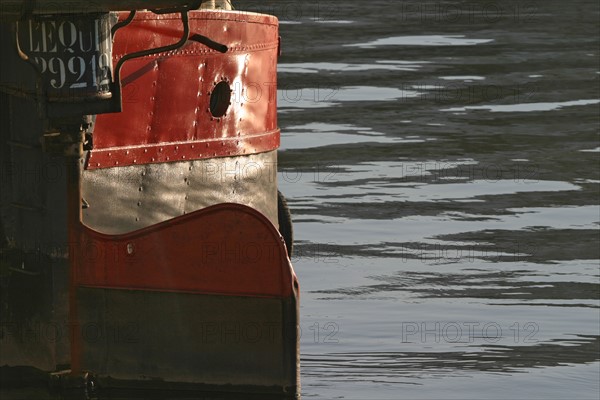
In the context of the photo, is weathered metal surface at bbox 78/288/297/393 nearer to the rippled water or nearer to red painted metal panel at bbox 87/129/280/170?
the rippled water

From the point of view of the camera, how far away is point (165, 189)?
35.8 ft

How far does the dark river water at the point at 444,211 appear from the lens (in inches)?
447

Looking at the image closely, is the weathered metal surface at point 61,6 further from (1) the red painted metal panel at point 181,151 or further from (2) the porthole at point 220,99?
(2) the porthole at point 220,99

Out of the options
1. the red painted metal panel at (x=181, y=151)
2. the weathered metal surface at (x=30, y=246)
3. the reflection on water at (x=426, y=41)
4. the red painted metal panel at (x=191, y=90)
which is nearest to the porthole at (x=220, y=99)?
the red painted metal panel at (x=191, y=90)

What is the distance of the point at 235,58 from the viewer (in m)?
11.4

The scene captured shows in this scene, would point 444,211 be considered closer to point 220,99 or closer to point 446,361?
point 446,361

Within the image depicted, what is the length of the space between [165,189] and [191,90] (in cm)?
68

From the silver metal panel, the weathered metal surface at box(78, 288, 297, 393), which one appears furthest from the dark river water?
the silver metal panel

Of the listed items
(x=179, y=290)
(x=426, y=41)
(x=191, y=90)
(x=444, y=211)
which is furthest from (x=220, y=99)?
(x=426, y=41)

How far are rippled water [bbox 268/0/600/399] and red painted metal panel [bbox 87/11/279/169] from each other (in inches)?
63.9

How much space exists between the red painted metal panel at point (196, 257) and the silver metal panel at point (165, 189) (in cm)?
28

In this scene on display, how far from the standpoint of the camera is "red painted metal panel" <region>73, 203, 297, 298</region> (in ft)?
33.4

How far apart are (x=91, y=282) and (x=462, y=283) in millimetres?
4205

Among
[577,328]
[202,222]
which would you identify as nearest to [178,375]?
[202,222]
